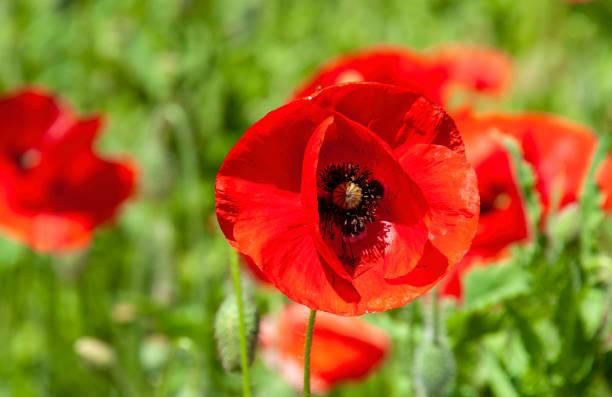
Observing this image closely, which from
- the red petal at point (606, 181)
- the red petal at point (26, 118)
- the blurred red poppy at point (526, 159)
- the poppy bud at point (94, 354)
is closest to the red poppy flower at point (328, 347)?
the blurred red poppy at point (526, 159)

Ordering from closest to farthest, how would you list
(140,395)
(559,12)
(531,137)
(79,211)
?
(531,137) → (140,395) → (79,211) → (559,12)

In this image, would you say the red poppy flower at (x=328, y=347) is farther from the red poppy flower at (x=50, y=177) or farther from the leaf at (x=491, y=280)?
the red poppy flower at (x=50, y=177)

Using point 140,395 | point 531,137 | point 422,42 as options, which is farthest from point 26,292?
point 422,42

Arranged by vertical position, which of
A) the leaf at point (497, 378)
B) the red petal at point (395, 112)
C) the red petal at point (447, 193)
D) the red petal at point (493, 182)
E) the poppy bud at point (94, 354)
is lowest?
the poppy bud at point (94, 354)

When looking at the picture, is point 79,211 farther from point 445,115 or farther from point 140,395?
point 445,115

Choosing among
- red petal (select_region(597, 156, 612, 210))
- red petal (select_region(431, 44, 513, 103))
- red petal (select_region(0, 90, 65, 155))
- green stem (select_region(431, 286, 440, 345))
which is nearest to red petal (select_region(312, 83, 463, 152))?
green stem (select_region(431, 286, 440, 345))
